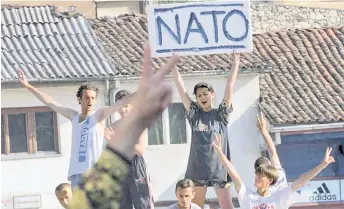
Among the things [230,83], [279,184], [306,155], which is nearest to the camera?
[279,184]

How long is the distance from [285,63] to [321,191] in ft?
11.8

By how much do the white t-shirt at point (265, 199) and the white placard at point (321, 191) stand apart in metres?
14.6

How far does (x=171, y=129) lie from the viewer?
74.7ft

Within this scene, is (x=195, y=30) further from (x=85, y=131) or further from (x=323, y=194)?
(x=323, y=194)

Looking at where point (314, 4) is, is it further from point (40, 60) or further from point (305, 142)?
point (40, 60)

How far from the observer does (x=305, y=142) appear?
77.7 feet

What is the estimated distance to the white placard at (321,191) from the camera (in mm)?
23109

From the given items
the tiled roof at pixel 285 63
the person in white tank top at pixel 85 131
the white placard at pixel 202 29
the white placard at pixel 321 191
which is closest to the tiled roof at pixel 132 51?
the tiled roof at pixel 285 63

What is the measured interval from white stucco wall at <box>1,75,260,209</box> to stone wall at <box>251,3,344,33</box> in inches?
243

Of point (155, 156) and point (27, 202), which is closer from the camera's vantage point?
point (27, 202)

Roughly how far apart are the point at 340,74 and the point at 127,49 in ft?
15.3

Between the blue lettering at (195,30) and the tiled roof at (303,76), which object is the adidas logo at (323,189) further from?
the blue lettering at (195,30)

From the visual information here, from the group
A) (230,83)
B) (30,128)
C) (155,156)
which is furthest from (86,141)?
(155,156)

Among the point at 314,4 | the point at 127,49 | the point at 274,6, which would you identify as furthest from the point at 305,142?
the point at 314,4
